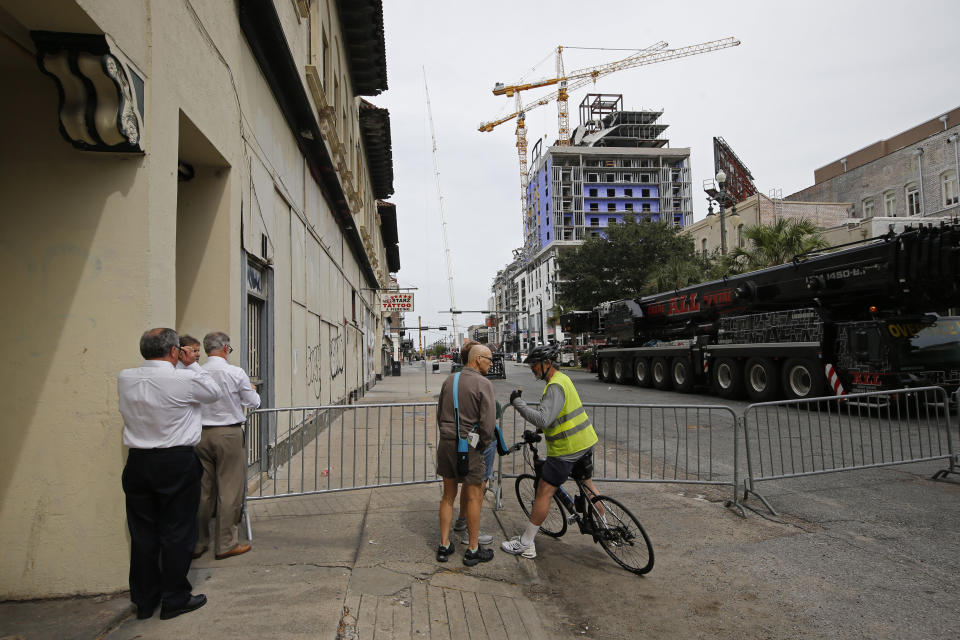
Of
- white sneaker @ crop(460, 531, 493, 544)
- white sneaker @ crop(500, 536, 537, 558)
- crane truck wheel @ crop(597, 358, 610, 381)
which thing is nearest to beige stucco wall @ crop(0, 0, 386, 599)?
white sneaker @ crop(460, 531, 493, 544)

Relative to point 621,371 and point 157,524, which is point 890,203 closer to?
point 621,371

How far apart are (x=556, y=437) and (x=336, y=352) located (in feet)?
31.6

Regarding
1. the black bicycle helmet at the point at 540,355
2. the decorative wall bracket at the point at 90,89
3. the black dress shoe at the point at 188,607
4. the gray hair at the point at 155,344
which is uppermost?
the decorative wall bracket at the point at 90,89

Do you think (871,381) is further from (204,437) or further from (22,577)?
(22,577)

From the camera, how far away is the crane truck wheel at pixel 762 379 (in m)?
14.2

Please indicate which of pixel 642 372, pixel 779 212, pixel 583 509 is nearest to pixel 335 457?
pixel 583 509

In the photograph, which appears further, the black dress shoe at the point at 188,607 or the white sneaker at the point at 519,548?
the white sneaker at the point at 519,548

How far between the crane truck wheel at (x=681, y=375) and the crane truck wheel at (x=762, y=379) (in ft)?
9.03

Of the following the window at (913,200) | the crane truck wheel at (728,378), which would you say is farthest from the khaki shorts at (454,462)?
the window at (913,200)

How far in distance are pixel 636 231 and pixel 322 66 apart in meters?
33.0

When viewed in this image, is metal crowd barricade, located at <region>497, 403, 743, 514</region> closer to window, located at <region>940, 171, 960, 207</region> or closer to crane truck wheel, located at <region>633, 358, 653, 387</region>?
crane truck wheel, located at <region>633, 358, 653, 387</region>

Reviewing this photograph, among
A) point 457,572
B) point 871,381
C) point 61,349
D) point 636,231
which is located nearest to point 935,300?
point 871,381

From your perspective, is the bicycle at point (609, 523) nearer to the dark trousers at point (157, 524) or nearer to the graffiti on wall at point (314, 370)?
the dark trousers at point (157, 524)

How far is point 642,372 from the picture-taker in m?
21.6
